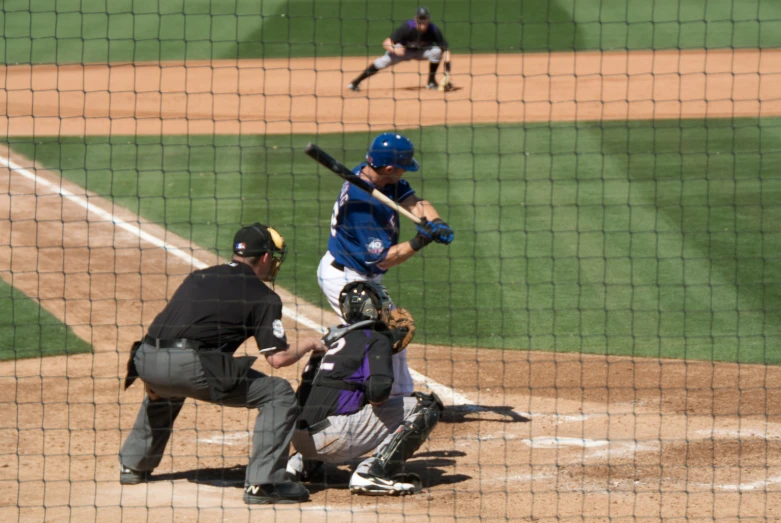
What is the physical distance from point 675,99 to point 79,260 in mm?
11574

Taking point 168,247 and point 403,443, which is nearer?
point 403,443

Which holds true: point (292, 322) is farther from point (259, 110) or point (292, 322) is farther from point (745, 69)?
point (745, 69)

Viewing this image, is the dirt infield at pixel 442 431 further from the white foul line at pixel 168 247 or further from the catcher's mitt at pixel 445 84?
the catcher's mitt at pixel 445 84

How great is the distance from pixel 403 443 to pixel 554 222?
22.4ft

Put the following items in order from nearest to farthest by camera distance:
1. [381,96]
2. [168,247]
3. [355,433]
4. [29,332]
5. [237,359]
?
1. [237,359]
2. [355,433]
3. [29,332]
4. [168,247]
5. [381,96]

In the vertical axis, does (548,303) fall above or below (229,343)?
below

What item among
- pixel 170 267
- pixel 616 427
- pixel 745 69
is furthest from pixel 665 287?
pixel 745 69

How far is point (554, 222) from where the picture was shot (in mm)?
12289

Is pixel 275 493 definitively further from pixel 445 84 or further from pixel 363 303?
pixel 445 84

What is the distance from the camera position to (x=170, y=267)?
10.8 metres

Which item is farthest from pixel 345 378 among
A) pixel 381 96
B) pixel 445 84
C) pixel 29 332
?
pixel 445 84

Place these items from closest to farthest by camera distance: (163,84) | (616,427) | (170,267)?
Answer: (616,427) < (170,267) < (163,84)

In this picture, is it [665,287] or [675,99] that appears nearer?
[665,287]

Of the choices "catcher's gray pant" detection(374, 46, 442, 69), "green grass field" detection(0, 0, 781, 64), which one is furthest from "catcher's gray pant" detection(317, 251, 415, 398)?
"green grass field" detection(0, 0, 781, 64)
